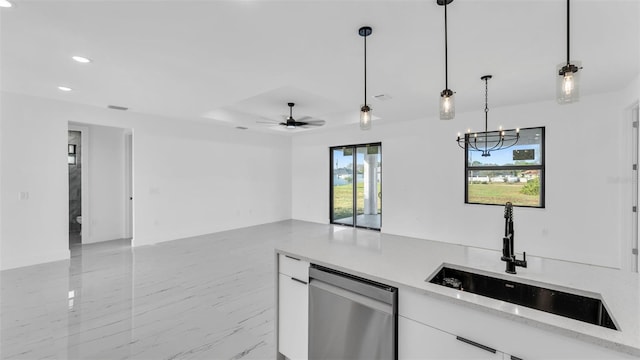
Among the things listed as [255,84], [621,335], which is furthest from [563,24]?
[255,84]

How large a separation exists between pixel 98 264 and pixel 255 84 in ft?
11.9

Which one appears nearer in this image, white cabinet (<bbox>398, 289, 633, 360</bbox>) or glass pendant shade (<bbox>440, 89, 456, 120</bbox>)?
white cabinet (<bbox>398, 289, 633, 360</bbox>)

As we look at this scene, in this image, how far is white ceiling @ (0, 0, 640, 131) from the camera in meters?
2.05

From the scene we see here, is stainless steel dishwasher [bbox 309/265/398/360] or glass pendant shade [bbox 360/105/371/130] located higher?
glass pendant shade [bbox 360/105/371/130]

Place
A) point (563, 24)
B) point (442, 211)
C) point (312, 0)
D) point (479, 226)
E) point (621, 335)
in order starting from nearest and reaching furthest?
point (621, 335), point (312, 0), point (563, 24), point (479, 226), point (442, 211)

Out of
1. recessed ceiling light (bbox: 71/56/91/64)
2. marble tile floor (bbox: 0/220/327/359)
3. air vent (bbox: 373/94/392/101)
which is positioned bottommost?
marble tile floor (bbox: 0/220/327/359)

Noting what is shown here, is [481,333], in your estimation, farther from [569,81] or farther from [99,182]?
[99,182]

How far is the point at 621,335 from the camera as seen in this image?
93 cm

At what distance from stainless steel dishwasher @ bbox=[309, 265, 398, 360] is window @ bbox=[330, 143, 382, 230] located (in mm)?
5193

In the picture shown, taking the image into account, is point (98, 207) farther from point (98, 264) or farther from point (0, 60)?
point (0, 60)

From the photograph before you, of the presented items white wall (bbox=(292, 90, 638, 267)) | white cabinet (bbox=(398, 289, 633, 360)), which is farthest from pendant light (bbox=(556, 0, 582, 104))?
white wall (bbox=(292, 90, 638, 267))

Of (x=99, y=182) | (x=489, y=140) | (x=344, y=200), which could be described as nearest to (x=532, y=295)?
(x=489, y=140)

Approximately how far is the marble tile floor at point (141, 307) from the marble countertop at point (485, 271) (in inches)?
42.6

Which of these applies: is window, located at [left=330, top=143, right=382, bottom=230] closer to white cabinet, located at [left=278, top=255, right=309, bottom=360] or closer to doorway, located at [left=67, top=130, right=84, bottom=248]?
white cabinet, located at [left=278, top=255, right=309, bottom=360]
